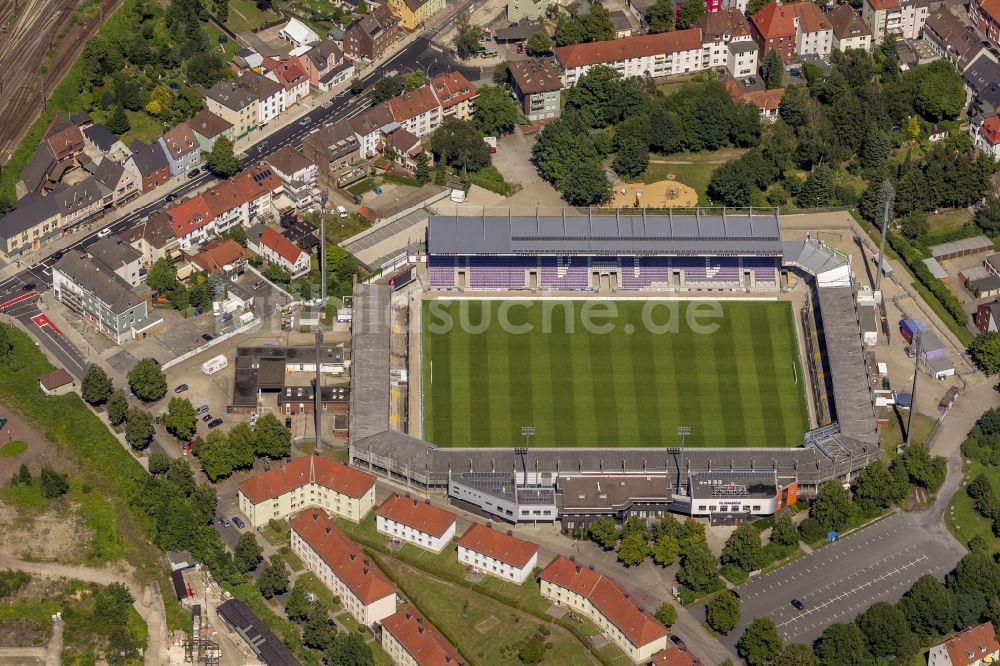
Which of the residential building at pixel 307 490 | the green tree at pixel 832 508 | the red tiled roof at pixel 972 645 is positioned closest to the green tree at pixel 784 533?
the green tree at pixel 832 508

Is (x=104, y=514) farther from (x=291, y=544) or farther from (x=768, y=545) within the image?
(x=768, y=545)

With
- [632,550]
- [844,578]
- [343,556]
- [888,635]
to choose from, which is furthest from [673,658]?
[343,556]

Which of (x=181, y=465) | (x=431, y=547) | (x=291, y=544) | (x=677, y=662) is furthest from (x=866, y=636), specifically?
(x=181, y=465)

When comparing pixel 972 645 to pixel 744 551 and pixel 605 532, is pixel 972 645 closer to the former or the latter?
Answer: pixel 744 551

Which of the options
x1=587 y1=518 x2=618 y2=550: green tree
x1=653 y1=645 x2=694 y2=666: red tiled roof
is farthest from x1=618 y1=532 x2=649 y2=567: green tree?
x1=653 y1=645 x2=694 y2=666: red tiled roof

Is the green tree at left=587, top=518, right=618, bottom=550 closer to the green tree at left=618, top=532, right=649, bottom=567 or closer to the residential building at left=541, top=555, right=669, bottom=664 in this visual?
the green tree at left=618, top=532, right=649, bottom=567
